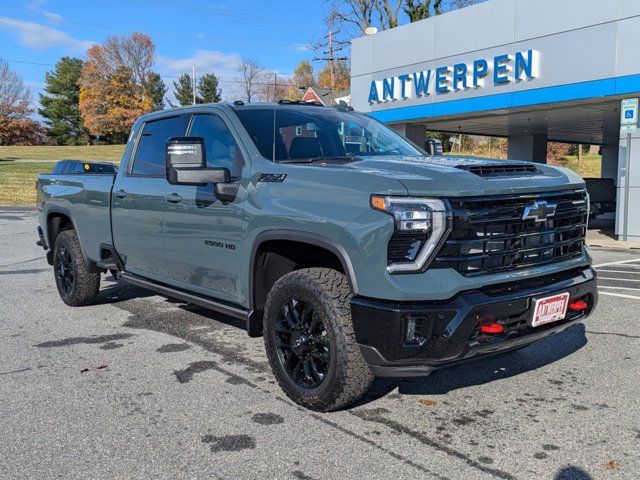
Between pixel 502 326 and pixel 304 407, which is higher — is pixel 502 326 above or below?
above

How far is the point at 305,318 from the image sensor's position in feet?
12.3

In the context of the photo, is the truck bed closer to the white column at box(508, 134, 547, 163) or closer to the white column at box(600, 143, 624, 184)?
the white column at box(508, 134, 547, 163)

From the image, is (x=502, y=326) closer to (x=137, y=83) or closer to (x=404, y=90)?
(x=404, y=90)

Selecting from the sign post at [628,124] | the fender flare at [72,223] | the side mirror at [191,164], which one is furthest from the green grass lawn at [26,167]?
the side mirror at [191,164]

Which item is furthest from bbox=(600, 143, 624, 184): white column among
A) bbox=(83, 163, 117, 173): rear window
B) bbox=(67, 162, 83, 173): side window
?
bbox=(83, 163, 117, 173): rear window

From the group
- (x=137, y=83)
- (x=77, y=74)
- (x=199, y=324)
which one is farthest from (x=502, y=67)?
(x=77, y=74)

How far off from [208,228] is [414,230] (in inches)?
71.0

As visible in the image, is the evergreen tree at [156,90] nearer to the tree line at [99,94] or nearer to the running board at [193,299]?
the tree line at [99,94]

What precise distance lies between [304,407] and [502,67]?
12707 millimetres

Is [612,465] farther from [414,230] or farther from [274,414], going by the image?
[274,414]

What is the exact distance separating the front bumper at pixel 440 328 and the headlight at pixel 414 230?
0.72ft

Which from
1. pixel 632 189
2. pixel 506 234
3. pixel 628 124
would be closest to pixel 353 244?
pixel 506 234

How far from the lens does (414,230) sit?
10.5 feet

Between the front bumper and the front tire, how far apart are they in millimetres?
132
